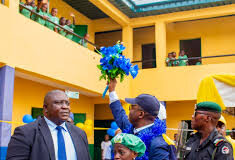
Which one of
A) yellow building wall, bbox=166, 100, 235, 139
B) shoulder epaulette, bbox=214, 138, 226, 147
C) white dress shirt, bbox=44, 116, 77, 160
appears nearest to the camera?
white dress shirt, bbox=44, 116, 77, 160

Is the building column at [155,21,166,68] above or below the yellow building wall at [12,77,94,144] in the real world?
above

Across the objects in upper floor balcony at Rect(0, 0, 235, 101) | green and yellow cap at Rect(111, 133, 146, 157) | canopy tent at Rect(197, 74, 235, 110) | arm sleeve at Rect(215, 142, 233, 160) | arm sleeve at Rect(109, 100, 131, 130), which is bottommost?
arm sleeve at Rect(215, 142, 233, 160)

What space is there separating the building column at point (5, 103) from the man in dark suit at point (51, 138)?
6.28m

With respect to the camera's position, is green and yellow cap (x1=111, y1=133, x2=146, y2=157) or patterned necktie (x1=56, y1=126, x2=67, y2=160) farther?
patterned necktie (x1=56, y1=126, x2=67, y2=160)

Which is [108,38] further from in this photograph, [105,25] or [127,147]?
[127,147]

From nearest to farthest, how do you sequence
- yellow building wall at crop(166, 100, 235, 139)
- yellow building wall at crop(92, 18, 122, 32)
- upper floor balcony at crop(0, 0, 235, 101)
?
1. upper floor balcony at crop(0, 0, 235, 101)
2. yellow building wall at crop(92, 18, 122, 32)
3. yellow building wall at crop(166, 100, 235, 139)

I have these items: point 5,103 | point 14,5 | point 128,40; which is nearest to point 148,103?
point 5,103

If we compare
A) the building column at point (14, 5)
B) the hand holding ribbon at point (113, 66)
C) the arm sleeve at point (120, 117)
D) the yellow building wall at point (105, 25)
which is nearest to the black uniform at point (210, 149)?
the arm sleeve at point (120, 117)

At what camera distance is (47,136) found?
11.7ft

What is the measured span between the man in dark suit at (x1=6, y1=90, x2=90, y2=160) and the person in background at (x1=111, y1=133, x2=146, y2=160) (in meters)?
0.47

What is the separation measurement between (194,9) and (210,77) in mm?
10796

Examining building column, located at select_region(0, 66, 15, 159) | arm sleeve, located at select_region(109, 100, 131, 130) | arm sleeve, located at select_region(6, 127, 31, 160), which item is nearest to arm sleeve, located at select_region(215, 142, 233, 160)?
arm sleeve, located at select_region(109, 100, 131, 130)

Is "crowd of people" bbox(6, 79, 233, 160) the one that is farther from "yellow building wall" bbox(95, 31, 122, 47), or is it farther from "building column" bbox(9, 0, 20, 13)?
"yellow building wall" bbox(95, 31, 122, 47)

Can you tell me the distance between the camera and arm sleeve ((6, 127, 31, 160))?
337 cm
